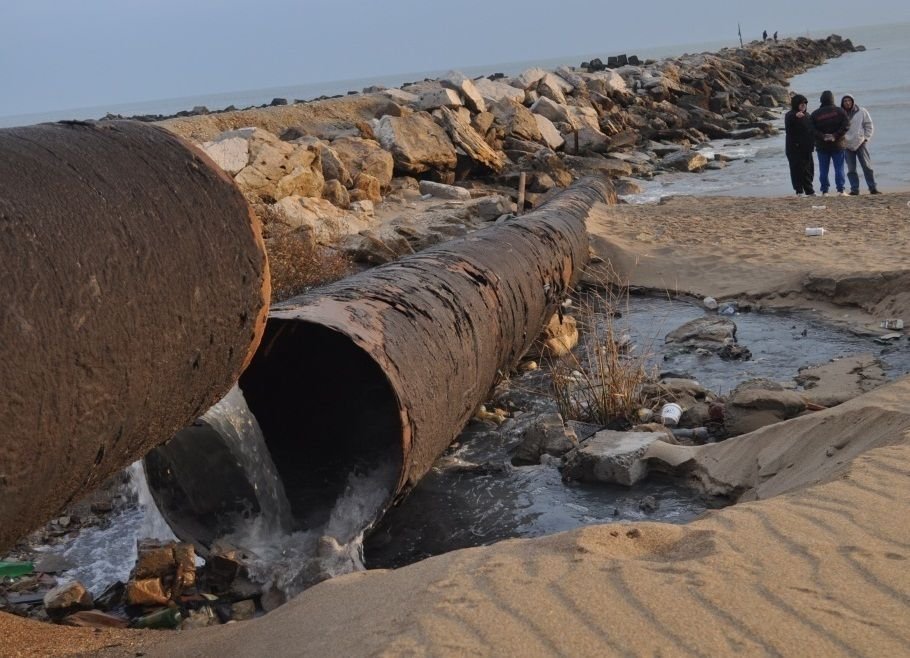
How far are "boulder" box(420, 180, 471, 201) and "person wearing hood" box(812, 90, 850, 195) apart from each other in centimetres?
536

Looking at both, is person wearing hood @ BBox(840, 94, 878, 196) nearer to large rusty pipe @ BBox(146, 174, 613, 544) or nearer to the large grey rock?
large rusty pipe @ BBox(146, 174, 613, 544)

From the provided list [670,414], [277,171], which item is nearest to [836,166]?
[277,171]

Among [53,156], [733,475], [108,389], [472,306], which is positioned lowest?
[733,475]

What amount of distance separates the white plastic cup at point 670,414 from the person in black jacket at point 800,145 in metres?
9.82

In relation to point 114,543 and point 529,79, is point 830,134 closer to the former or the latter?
point 114,543

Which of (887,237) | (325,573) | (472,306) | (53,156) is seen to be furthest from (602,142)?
(53,156)

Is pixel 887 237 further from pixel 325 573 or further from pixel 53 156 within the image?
pixel 53 156

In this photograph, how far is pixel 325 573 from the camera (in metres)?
4.44

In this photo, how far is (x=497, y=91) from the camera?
76.3 ft

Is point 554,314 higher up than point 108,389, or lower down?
lower down

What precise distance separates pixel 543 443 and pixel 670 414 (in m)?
0.87

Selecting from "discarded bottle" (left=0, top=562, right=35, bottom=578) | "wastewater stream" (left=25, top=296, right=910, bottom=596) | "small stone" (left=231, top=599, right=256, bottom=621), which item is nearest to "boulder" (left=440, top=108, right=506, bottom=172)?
"wastewater stream" (left=25, top=296, right=910, bottom=596)

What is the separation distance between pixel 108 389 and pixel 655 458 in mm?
3637

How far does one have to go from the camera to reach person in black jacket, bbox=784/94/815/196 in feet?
48.5
